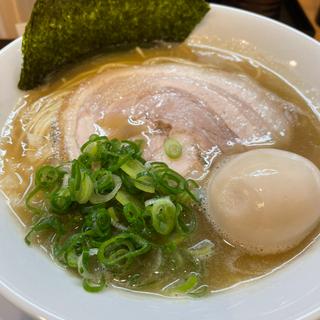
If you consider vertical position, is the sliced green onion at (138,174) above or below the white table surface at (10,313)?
above

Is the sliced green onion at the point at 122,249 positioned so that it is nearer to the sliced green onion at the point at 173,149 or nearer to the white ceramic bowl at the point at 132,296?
the white ceramic bowl at the point at 132,296

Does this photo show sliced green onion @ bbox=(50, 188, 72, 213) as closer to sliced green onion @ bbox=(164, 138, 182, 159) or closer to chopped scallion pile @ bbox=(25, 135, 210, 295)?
chopped scallion pile @ bbox=(25, 135, 210, 295)

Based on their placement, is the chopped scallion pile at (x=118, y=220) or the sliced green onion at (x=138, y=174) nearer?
the chopped scallion pile at (x=118, y=220)

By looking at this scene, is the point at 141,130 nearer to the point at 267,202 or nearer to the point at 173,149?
the point at 173,149

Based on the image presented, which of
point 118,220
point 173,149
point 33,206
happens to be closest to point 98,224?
point 118,220

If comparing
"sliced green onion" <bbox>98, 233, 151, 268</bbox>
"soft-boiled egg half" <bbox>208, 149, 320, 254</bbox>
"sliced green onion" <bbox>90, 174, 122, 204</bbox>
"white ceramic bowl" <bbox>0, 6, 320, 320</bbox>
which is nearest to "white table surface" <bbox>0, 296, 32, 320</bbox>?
"white ceramic bowl" <bbox>0, 6, 320, 320</bbox>

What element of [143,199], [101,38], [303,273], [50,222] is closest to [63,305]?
[50,222]

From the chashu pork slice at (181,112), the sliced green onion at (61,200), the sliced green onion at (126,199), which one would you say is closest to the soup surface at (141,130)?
the chashu pork slice at (181,112)
